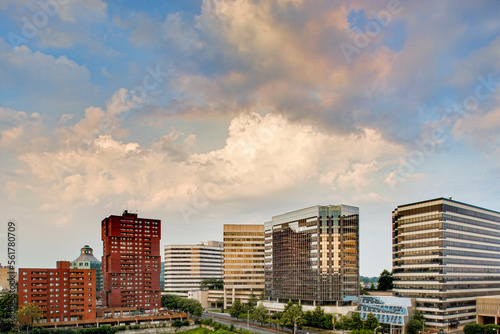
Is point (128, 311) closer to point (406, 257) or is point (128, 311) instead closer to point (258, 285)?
point (258, 285)

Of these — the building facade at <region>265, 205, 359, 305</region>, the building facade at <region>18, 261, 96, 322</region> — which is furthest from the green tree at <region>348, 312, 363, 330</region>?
the building facade at <region>18, 261, 96, 322</region>

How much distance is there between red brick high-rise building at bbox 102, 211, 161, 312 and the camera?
14512 cm

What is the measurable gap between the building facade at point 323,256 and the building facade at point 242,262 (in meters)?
33.3

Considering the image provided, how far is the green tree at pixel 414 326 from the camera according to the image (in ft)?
315

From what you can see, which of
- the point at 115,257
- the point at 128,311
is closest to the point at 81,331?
the point at 128,311

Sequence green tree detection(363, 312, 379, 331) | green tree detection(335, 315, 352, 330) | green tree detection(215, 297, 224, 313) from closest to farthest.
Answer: green tree detection(363, 312, 379, 331) → green tree detection(335, 315, 352, 330) → green tree detection(215, 297, 224, 313)

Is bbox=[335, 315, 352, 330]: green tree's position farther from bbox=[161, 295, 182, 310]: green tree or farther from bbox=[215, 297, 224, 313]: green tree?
bbox=[215, 297, 224, 313]: green tree

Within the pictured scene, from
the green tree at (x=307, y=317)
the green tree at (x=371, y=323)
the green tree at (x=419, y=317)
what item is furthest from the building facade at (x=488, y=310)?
the green tree at (x=307, y=317)

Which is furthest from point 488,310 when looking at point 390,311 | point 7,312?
point 7,312

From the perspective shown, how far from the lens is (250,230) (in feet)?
545

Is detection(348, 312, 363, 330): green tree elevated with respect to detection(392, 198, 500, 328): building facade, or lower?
lower

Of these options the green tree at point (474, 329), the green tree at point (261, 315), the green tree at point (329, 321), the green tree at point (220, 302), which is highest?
the green tree at point (474, 329)

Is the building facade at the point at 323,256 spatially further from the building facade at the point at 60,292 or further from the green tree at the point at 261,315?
the building facade at the point at 60,292

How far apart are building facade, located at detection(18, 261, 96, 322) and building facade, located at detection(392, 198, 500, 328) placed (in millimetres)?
88678
